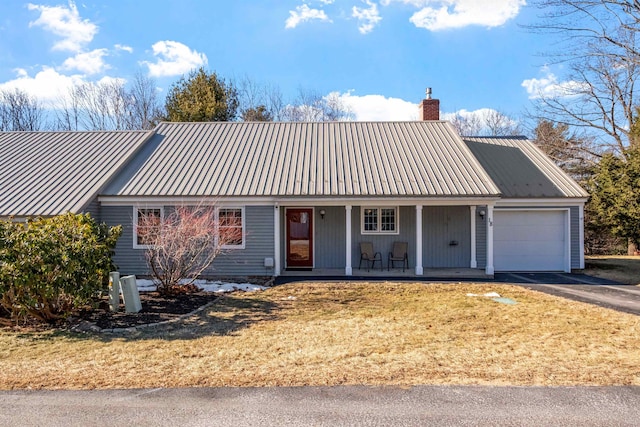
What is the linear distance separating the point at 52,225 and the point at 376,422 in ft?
22.4

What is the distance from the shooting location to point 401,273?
1222 cm

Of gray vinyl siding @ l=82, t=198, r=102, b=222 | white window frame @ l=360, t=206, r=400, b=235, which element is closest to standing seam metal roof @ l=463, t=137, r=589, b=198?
white window frame @ l=360, t=206, r=400, b=235

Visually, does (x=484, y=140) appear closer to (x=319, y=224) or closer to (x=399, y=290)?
(x=319, y=224)

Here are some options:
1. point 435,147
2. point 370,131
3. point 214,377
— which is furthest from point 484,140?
point 214,377

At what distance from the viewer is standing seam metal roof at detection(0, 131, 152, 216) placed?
36.6ft

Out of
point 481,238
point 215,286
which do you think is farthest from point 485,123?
point 215,286

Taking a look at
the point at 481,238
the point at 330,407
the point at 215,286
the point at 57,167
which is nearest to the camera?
the point at 330,407

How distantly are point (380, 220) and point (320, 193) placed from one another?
2.45m

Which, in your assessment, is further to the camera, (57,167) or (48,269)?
(57,167)

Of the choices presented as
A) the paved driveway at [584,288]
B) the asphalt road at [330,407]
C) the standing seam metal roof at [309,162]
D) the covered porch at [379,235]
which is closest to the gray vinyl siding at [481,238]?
the covered porch at [379,235]

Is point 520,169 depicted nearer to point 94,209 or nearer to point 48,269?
point 94,209

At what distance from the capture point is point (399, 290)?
1005cm

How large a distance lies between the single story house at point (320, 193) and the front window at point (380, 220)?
3 cm

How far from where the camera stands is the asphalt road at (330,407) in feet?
11.9
